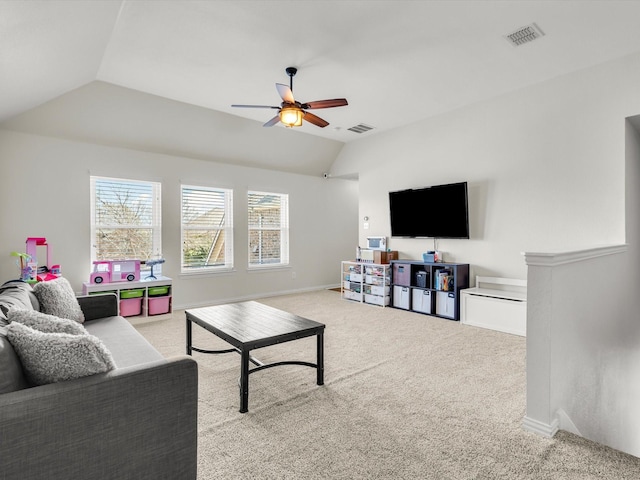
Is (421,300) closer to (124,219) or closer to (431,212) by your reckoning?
(431,212)

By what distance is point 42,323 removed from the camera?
5.40ft

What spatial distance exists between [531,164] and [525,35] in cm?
170

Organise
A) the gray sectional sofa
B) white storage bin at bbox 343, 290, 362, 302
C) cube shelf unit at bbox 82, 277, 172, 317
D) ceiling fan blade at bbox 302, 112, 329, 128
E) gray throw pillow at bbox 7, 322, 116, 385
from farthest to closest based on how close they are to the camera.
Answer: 1. white storage bin at bbox 343, 290, 362, 302
2. cube shelf unit at bbox 82, 277, 172, 317
3. ceiling fan blade at bbox 302, 112, 329, 128
4. gray throw pillow at bbox 7, 322, 116, 385
5. the gray sectional sofa

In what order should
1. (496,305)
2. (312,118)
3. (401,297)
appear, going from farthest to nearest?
(401,297) < (496,305) < (312,118)

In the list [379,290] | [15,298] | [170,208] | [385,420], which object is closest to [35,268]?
[170,208]

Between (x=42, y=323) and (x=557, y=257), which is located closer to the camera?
(x=42, y=323)

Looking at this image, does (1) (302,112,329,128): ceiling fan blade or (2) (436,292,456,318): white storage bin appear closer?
(1) (302,112,329,128): ceiling fan blade

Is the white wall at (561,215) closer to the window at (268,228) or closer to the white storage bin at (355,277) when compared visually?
the white storage bin at (355,277)

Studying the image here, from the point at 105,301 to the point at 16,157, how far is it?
2.51 m

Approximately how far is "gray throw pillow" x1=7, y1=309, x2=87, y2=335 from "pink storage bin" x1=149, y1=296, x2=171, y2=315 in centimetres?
308

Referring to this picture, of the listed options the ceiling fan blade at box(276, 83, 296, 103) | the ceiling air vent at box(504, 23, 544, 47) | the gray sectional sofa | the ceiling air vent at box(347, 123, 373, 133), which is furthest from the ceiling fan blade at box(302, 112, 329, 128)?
the gray sectional sofa

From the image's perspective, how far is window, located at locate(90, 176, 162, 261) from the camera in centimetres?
479

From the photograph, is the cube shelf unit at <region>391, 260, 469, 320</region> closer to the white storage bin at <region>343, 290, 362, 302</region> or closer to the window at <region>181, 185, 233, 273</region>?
the white storage bin at <region>343, 290, 362, 302</region>

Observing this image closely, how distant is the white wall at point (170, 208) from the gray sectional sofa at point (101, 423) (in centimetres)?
348
